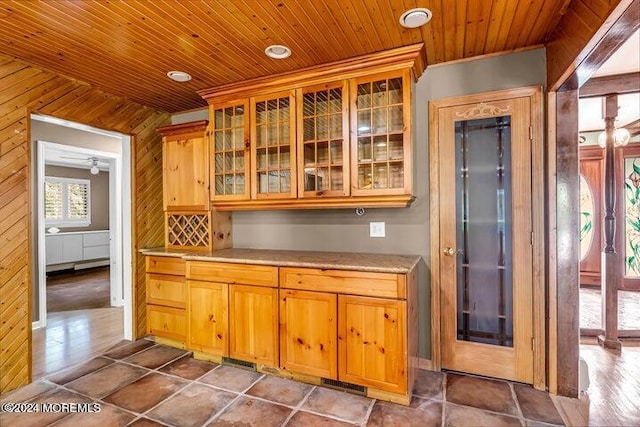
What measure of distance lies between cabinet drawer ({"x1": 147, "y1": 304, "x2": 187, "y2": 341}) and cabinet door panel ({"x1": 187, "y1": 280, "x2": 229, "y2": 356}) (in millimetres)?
312

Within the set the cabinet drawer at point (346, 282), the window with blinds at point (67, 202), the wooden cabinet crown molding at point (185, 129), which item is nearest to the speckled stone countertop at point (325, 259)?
the cabinet drawer at point (346, 282)

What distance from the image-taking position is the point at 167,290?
10.5 feet

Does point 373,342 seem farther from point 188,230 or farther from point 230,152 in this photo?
point 188,230

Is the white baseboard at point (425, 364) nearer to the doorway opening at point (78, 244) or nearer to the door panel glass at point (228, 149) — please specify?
the door panel glass at point (228, 149)

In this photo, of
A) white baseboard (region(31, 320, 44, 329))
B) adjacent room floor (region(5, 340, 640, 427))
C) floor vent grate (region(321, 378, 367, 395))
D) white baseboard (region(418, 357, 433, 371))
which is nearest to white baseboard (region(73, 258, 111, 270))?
white baseboard (region(31, 320, 44, 329))

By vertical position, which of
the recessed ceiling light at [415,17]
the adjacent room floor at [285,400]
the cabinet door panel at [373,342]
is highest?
the recessed ceiling light at [415,17]

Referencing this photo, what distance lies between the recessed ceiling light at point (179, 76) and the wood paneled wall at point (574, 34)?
2.74 meters

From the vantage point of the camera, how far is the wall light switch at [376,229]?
277 centimetres

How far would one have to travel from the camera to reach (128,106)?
3.35m

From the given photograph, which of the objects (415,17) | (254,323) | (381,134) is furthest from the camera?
(254,323)

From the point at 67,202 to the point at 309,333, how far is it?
25.4 ft

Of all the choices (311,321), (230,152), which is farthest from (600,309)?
(230,152)

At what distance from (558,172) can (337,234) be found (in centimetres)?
172

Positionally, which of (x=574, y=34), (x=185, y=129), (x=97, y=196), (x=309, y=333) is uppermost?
(x=574, y=34)
